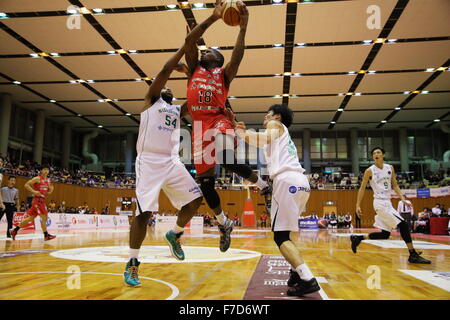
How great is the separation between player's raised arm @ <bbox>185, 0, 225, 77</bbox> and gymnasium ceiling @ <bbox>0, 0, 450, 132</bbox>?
10783 millimetres

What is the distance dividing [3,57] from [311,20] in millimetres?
15230

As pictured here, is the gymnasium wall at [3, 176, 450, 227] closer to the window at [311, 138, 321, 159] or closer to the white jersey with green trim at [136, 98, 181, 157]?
the window at [311, 138, 321, 159]

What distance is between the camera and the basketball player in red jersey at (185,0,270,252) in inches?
142

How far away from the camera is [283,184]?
3109 mm

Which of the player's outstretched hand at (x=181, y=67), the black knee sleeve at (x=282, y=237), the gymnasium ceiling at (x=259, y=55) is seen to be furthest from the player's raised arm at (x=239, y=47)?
the gymnasium ceiling at (x=259, y=55)

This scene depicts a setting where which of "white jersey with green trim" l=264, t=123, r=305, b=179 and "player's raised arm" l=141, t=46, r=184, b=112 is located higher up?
"player's raised arm" l=141, t=46, r=184, b=112

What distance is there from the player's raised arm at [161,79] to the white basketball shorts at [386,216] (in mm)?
4017

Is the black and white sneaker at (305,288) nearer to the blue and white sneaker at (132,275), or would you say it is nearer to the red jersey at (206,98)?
the blue and white sneaker at (132,275)

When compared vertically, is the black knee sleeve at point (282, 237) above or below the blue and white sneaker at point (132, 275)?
above

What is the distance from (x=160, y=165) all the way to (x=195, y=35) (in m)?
1.32

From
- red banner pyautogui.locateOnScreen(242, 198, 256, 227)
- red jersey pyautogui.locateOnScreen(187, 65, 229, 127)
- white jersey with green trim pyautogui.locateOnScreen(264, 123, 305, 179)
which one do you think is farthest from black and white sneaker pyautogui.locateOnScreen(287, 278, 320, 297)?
red banner pyautogui.locateOnScreen(242, 198, 256, 227)

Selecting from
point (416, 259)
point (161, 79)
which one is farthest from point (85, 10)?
point (416, 259)

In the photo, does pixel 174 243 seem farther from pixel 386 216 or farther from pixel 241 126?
pixel 386 216

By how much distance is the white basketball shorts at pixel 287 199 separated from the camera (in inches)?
120
